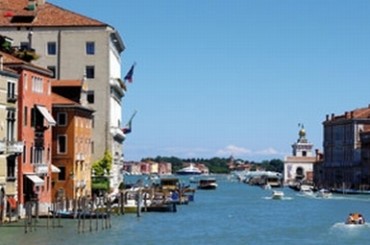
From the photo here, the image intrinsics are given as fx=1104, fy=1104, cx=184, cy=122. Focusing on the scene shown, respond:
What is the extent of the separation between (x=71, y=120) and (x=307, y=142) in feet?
330

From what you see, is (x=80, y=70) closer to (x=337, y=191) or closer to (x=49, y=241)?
(x=49, y=241)

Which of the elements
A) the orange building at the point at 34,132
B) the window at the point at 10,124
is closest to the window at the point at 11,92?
the window at the point at 10,124

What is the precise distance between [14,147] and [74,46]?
18828 mm

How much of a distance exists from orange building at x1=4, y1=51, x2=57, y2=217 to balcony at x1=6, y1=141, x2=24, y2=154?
1.27 metres

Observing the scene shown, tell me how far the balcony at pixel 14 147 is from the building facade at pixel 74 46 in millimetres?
17489

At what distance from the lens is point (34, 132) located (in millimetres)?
45875

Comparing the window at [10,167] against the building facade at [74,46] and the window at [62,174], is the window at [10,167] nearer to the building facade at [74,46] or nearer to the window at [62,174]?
the window at [62,174]

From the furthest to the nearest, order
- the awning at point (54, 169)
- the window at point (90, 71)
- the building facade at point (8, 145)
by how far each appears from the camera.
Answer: the window at point (90, 71) < the awning at point (54, 169) < the building facade at point (8, 145)

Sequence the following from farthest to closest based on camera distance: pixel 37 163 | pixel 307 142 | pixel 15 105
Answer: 1. pixel 307 142
2. pixel 37 163
3. pixel 15 105

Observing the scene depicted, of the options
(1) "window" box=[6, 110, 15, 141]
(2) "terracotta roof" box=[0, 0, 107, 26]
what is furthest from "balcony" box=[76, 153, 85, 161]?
(2) "terracotta roof" box=[0, 0, 107, 26]

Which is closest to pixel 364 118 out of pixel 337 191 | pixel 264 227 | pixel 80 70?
pixel 337 191

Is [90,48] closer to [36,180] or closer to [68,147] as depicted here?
[68,147]

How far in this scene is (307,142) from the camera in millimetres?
148375

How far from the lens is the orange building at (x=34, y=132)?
1729 inches
